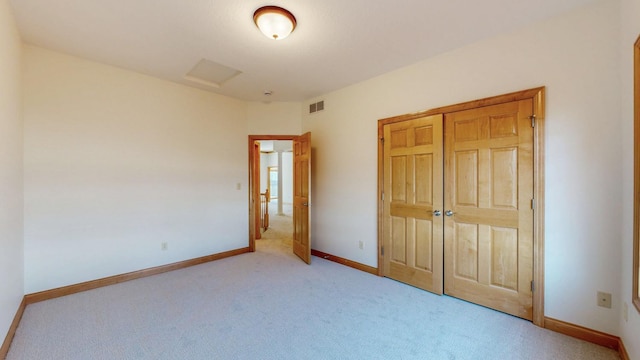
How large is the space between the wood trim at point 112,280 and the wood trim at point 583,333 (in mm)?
4107

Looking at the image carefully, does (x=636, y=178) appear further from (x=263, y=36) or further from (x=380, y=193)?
(x=263, y=36)

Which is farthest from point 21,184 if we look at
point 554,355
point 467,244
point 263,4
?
point 554,355

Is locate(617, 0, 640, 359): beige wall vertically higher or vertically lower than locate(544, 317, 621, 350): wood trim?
higher

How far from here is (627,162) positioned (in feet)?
6.04

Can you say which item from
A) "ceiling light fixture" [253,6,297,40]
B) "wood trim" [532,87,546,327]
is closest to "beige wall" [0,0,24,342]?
"ceiling light fixture" [253,6,297,40]

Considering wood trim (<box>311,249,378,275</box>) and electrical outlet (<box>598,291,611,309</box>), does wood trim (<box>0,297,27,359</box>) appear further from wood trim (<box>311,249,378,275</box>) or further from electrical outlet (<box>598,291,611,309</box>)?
electrical outlet (<box>598,291,611,309</box>)

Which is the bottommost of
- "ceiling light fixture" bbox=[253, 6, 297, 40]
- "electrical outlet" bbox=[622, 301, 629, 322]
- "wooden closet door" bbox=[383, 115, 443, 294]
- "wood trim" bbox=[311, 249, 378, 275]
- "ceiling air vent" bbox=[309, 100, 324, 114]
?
"wood trim" bbox=[311, 249, 378, 275]

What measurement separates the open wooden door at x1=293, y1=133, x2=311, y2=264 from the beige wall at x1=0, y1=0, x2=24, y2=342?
299 cm

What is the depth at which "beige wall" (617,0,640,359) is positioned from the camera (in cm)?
171

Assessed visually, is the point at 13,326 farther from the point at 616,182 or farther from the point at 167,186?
the point at 616,182

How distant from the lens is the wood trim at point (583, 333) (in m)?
2.00

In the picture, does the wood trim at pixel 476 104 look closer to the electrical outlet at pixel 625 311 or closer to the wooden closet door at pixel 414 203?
the wooden closet door at pixel 414 203

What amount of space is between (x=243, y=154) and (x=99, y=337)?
10.0 feet

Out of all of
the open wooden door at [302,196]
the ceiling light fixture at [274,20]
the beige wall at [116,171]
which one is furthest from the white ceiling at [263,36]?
the open wooden door at [302,196]
